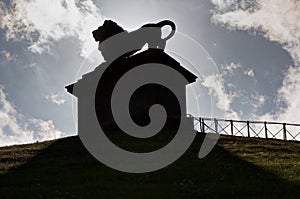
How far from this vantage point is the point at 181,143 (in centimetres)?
3278

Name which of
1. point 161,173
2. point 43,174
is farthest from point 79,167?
point 161,173

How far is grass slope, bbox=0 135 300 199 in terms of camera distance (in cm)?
1558

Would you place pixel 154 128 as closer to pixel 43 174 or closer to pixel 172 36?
pixel 172 36

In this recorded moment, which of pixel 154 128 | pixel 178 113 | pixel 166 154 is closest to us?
pixel 166 154

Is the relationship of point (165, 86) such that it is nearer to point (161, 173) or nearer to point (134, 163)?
point (134, 163)

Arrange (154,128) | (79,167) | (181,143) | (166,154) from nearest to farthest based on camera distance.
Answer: (79,167), (166,154), (181,143), (154,128)

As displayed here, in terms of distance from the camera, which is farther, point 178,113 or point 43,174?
point 178,113

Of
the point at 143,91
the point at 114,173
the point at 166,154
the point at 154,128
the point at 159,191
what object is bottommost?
the point at 159,191

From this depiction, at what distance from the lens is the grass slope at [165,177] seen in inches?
613

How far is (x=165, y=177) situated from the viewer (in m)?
19.1

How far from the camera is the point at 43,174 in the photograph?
21.1 meters

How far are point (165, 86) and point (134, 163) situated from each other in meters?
22.1

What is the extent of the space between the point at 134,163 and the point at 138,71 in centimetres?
2244

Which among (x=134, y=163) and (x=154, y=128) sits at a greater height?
(x=154, y=128)
